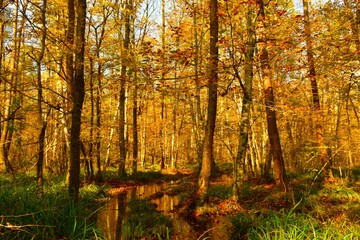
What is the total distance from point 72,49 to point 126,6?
10.5 metres

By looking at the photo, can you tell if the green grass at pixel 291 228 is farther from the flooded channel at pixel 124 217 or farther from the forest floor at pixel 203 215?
the flooded channel at pixel 124 217

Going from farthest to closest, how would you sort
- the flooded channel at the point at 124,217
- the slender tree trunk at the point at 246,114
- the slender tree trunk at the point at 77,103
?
1. the slender tree trunk at the point at 246,114
2. the flooded channel at the point at 124,217
3. the slender tree trunk at the point at 77,103

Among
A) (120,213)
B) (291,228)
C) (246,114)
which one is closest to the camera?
(291,228)

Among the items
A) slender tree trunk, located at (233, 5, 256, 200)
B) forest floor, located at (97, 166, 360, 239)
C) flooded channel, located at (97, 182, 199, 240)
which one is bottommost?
flooded channel, located at (97, 182, 199, 240)

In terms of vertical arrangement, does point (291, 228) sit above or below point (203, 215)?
above

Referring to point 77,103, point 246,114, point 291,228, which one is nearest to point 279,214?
point 291,228

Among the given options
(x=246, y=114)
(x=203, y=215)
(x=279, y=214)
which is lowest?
(x=203, y=215)

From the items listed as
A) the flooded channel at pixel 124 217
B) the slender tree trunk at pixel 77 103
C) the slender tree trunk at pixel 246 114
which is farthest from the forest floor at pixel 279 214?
the slender tree trunk at pixel 77 103

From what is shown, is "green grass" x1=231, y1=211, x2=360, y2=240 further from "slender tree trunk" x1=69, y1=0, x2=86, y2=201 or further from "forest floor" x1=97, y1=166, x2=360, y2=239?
"slender tree trunk" x1=69, y1=0, x2=86, y2=201

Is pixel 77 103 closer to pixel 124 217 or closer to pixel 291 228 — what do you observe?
pixel 124 217

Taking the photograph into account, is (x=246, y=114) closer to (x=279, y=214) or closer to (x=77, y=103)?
(x=279, y=214)

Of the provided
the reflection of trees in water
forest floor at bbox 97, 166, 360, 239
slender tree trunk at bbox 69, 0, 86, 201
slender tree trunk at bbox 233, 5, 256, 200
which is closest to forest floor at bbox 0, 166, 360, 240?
forest floor at bbox 97, 166, 360, 239

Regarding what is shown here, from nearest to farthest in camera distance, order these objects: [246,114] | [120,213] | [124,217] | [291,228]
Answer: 1. [291,228]
2. [124,217]
3. [120,213]
4. [246,114]

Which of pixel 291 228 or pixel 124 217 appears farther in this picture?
pixel 124 217
